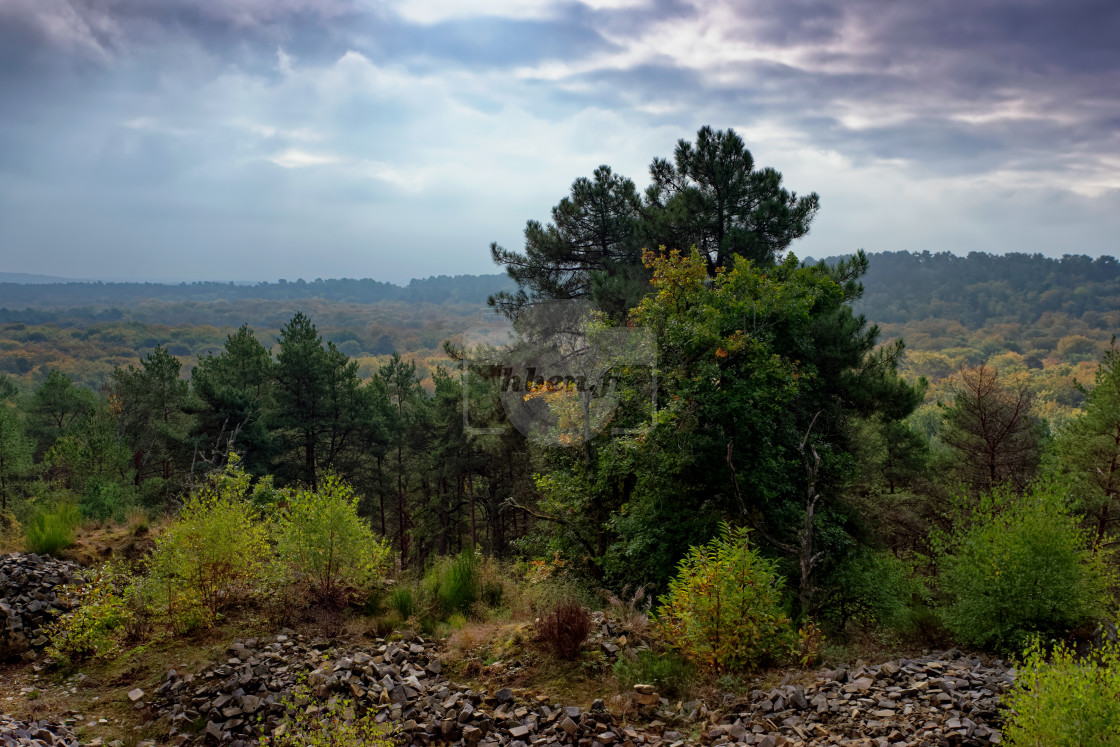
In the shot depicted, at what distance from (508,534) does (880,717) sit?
22.6 m

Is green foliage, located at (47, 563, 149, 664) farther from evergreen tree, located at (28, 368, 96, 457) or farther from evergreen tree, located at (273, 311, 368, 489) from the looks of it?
evergreen tree, located at (28, 368, 96, 457)

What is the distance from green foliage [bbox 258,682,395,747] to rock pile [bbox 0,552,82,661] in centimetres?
377

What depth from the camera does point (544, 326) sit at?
18672mm

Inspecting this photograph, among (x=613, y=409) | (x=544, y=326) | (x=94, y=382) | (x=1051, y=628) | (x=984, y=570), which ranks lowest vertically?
(x=94, y=382)

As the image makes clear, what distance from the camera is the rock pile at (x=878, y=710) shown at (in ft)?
16.2

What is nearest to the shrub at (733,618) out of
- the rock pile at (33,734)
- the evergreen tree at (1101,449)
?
the rock pile at (33,734)

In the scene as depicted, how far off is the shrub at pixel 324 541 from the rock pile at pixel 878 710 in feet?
16.7

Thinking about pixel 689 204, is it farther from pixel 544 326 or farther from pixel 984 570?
pixel 984 570

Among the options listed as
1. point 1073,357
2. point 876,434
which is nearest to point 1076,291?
point 1073,357

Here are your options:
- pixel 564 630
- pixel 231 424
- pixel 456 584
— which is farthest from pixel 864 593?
pixel 231 424

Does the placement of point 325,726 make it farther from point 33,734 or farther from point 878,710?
point 878,710

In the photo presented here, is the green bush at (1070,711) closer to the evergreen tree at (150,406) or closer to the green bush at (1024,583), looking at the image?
the green bush at (1024,583)

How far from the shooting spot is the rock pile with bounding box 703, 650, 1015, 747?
4930 millimetres

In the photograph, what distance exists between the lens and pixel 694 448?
33.0ft
